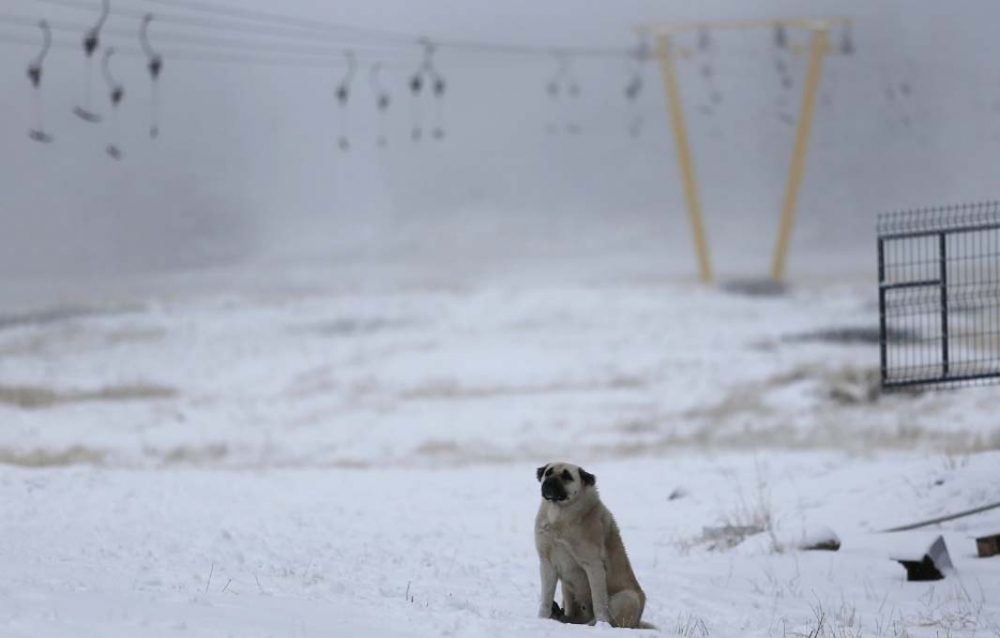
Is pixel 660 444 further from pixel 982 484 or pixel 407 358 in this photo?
pixel 407 358

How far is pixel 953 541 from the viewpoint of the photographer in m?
12.9

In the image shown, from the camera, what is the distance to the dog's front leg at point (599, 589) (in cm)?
764

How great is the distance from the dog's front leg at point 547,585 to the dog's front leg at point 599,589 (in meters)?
0.24

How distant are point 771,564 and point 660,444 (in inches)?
516

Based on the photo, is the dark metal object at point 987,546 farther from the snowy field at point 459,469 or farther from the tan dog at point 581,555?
the tan dog at point 581,555

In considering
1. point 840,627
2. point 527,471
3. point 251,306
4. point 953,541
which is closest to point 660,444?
point 527,471

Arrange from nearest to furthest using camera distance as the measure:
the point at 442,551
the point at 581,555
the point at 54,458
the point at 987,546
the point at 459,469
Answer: the point at 581,555
the point at 987,546
the point at 442,551
the point at 459,469
the point at 54,458

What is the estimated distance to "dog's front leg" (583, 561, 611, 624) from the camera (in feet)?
25.1

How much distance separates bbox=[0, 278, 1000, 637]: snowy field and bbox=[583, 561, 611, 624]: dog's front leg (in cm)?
34

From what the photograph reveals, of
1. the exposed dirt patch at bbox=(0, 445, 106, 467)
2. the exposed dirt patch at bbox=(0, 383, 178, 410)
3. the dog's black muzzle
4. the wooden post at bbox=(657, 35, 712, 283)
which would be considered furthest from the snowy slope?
the wooden post at bbox=(657, 35, 712, 283)

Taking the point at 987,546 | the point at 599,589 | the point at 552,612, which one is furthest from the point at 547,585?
the point at 987,546

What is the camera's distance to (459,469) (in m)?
21.0

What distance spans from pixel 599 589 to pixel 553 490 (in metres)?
0.68

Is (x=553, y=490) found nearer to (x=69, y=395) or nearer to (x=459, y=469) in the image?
(x=459, y=469)
